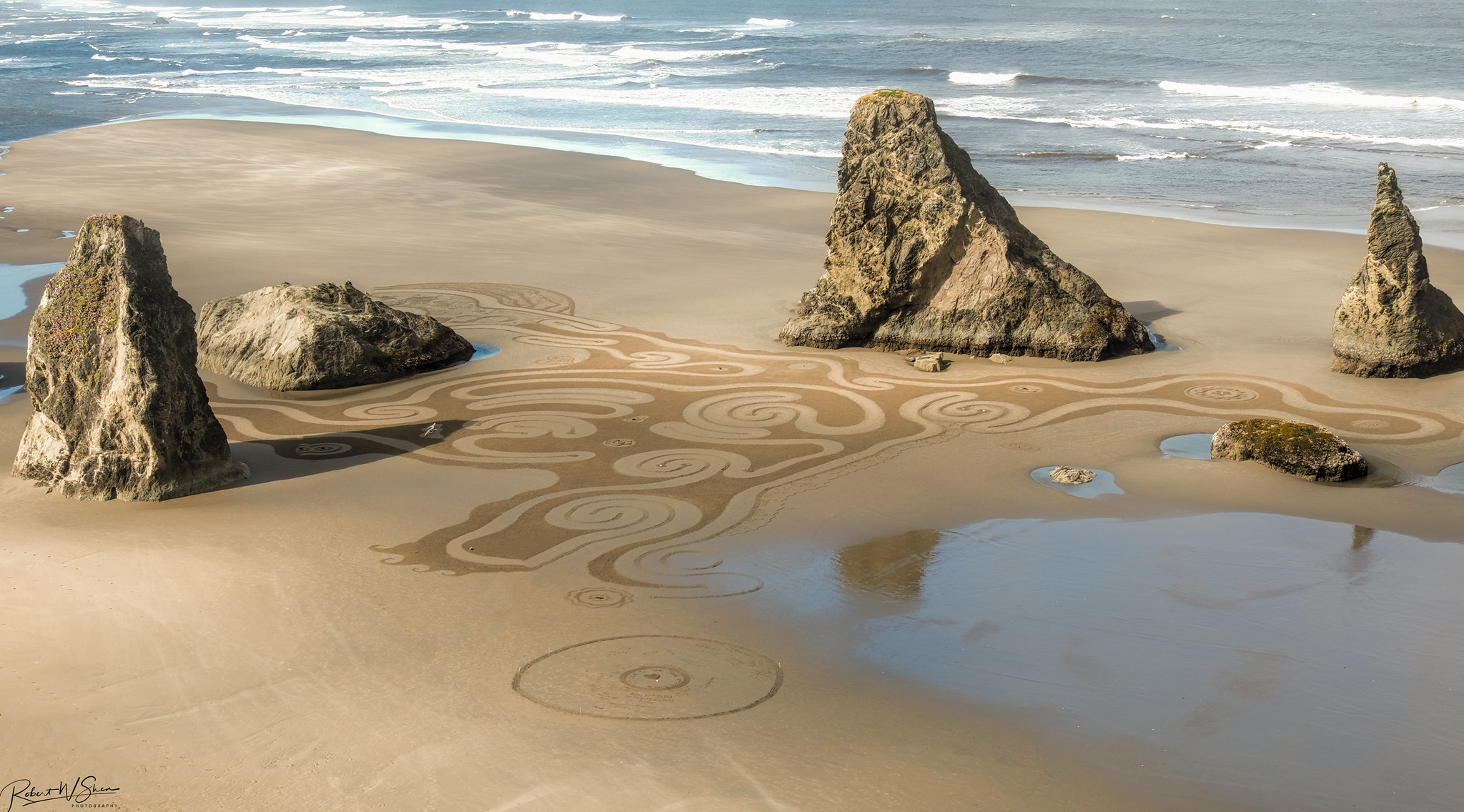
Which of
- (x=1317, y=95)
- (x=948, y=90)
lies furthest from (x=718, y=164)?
(x=1317, y=95)

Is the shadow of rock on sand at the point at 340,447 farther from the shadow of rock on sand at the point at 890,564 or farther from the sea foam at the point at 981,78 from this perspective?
the sea foam at the point at 981,78

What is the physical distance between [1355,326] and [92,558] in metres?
9.20

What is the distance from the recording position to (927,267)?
10492 mm

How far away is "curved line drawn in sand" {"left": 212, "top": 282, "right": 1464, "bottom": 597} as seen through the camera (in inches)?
252

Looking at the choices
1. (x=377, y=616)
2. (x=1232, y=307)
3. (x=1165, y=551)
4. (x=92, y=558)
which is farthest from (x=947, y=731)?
(x=1232, y=307)

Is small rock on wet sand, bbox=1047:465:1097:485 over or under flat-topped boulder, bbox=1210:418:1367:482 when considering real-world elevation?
under

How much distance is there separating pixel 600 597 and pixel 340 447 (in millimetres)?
3114

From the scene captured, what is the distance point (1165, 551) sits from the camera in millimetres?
6207

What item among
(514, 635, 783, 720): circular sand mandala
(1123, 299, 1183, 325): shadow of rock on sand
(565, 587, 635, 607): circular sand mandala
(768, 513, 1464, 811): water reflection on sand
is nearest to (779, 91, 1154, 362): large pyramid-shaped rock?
(1123, 299, 1183, 325): shadow of rock on sand

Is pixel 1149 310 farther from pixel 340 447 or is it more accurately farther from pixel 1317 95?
pixel 1317 95
